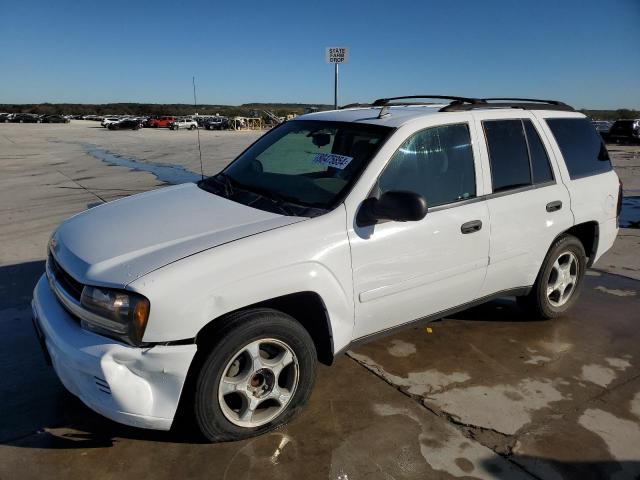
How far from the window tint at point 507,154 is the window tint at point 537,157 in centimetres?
8

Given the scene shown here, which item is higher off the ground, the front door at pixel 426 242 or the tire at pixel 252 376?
the front door at pixel 426 242

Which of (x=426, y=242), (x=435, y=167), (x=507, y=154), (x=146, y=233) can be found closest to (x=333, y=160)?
(x=435, y=167)

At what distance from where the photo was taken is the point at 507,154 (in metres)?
3.71

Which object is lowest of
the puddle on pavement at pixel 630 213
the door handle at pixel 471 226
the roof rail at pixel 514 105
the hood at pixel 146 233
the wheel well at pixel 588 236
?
the puddle on pavement at pixel 630 213

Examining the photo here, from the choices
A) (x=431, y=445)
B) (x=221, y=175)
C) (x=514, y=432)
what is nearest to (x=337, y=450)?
(x=431, y=445)

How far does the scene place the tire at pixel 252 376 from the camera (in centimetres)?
251

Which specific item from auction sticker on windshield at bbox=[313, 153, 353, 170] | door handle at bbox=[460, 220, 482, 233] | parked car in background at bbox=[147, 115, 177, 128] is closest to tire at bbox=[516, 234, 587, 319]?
door handle at bbox=[460, 220, 482, 233]

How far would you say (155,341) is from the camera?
2.36m

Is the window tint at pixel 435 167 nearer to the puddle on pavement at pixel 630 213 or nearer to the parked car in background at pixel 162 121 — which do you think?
the puddle on pavement at pixel 630 213

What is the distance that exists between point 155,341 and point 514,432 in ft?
6.60

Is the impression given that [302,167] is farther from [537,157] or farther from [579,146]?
[579,146]

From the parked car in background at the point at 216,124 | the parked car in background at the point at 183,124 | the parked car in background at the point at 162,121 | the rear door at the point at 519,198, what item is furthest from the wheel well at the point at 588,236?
the parked car in background at the point at 162,121

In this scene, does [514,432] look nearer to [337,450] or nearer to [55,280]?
[337,450]

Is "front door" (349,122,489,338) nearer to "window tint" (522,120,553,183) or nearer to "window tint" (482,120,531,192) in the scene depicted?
"window tint" (482,120,531,192)
